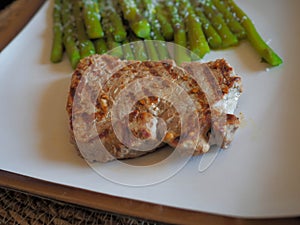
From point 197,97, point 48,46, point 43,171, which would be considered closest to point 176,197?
point 197,97

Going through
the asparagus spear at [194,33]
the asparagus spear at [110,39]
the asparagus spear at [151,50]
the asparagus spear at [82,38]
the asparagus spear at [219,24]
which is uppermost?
the asparagus spear at [219,24]

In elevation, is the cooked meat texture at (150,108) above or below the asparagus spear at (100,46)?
above

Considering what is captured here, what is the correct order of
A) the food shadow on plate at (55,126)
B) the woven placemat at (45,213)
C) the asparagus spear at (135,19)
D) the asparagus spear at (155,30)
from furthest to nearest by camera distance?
the asparagus spear at (135,19)
the asparagus spear at (155,30)
the food shadow on plate at (55,126)
the woven placemat at (45,213)

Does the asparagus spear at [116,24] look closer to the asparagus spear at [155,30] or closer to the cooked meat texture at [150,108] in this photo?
the asparagus spear at [155,30]

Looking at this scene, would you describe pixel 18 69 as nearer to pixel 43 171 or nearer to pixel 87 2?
pixel 87 2

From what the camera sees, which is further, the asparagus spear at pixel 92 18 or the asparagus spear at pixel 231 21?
the asparagus spear at pixel 92 18

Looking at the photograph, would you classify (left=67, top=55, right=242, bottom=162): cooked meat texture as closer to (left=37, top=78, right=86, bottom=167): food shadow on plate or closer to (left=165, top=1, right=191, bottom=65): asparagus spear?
(left=37, top=78, right=86, bottom=167): food shadow on plate

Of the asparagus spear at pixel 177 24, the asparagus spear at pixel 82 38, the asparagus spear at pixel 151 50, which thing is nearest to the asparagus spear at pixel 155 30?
the asparagus spear at pixel 151 50
